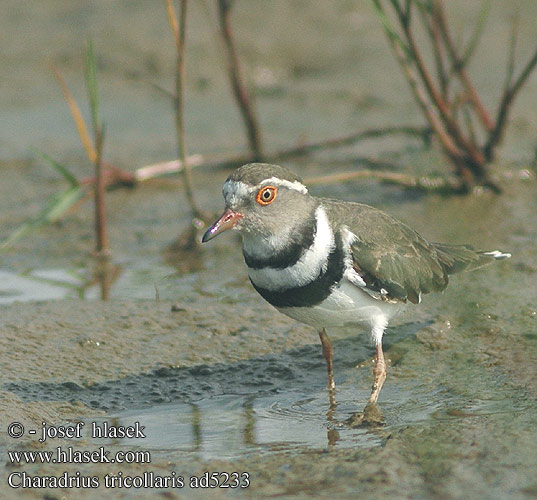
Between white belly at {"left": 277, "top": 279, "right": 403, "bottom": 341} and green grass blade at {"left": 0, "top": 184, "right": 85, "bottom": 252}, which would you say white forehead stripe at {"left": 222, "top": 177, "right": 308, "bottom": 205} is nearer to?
white belly at {"left": 277, "top": 279, "right": 403, "bottom": 341}

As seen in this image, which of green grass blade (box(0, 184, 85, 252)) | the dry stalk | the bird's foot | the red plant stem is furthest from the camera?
the dry stalk

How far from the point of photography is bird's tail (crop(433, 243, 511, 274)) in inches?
221

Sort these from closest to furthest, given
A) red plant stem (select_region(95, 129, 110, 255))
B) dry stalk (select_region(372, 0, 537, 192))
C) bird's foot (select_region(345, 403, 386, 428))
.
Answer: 1. bird's foot (select_region(345, 403, 386, 428))
2. red plant stem (select_region(95, 129, 110, 255))
3. dry stalk (select_region(372, 0, 537, 192))

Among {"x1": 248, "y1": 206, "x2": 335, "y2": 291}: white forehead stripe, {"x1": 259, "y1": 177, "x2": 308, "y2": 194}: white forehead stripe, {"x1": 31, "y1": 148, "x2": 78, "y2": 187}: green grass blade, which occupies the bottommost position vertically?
{"x1": 31, "y1": 148, "x2": 78, "y2": 187}: green grass blade

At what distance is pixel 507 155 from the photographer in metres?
8.60

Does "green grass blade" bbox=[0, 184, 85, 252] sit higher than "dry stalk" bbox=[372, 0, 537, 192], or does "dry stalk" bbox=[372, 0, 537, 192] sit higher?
"dry stalk" bbox=[372, 0, 537, 192]

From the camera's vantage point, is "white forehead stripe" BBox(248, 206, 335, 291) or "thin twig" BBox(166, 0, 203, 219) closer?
"white forehead stripe" BBox(248, 206, 335, 291)

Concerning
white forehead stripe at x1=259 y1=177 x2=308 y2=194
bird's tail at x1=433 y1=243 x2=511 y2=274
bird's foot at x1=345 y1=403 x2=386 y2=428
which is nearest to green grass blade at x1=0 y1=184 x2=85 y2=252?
white forehead stripe at x1=259 y1=177 x2=308 y2=194

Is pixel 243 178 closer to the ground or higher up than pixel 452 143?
higher up

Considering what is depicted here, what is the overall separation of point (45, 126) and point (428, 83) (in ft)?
17.3

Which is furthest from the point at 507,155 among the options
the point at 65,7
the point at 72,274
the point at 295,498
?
the point at 65,7

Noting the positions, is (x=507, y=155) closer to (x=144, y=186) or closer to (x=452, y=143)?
(x=452, y=143)

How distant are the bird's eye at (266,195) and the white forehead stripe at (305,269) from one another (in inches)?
10.2

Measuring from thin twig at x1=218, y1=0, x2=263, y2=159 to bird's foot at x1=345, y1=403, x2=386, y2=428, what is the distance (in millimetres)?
3823
